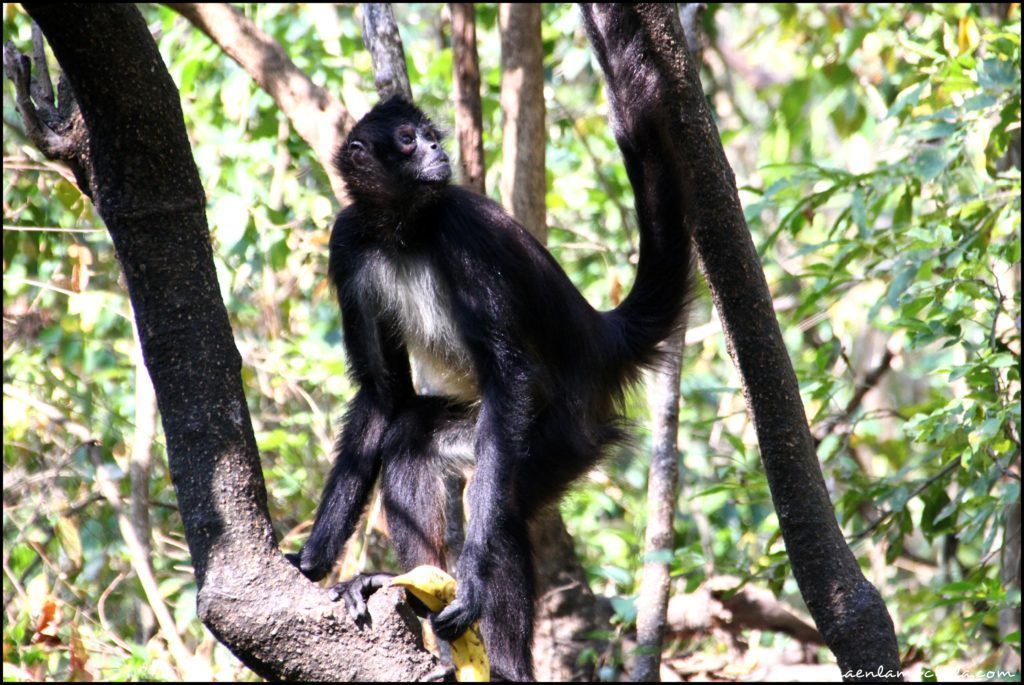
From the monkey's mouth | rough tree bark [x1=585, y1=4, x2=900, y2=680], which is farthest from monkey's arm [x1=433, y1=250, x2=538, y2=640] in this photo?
rough tree bark [x1=585, y1=4, x2=900, y2=680]

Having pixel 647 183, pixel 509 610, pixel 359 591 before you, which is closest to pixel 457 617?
pixel 509 610

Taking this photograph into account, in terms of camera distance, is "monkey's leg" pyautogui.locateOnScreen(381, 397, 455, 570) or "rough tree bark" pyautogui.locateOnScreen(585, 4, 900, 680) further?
"monkey's leg" pyautogui.locateOnScreen(381, 397, 455, 570)

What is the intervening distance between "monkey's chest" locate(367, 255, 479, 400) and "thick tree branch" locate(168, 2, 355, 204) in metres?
0.92

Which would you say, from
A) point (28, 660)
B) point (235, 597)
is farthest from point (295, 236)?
point (235, 597)

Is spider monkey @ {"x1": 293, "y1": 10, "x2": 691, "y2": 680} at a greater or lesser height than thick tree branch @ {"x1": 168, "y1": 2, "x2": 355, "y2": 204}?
lesser

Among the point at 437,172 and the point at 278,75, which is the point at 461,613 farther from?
the point at 278,75

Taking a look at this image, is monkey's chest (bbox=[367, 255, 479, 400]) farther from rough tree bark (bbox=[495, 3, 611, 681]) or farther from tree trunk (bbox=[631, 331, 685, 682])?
rough tree bark (bbox=[495, 3, 611, 681])

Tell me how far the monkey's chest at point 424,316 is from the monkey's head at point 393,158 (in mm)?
319

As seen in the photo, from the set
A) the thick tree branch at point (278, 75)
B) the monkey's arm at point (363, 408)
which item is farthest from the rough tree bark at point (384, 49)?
the monkey's arm at point (363, 408)

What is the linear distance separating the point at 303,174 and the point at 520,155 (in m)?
2.83

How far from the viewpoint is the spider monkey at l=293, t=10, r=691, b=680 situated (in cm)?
406

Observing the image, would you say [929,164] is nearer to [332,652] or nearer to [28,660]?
[332,652]

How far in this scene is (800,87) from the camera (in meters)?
7.53

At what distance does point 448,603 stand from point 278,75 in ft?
9.65
